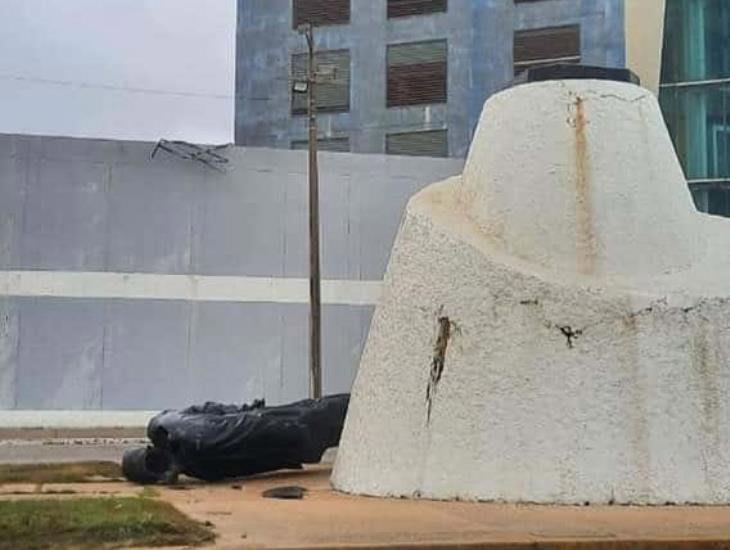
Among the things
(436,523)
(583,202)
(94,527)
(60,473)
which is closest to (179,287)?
(60,473)

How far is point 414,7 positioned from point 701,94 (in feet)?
52.1

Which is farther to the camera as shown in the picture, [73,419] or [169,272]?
[169,272]

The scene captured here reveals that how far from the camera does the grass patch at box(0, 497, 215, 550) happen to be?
6.60 meters

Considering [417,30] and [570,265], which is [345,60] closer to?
[417,30]

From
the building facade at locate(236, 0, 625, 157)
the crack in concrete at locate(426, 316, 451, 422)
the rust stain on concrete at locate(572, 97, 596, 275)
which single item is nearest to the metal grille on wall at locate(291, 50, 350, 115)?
the building facade at locate(236, 0, 625, 157)

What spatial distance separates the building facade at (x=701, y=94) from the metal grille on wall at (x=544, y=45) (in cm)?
1152

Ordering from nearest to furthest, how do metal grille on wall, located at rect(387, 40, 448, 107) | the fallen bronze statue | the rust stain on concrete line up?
the rust stain on concrete, the fallen bronze statue, metal grille on wall, located at rect(387, 40, 448, 107)

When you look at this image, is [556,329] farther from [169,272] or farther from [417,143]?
[417,143]

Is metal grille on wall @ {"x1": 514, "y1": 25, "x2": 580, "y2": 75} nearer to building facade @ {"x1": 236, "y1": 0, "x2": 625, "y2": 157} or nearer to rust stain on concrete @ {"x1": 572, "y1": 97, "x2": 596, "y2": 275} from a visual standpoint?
building facade @ {"x1": 236, "y1": 0, "x2": 625, "y2": 157}

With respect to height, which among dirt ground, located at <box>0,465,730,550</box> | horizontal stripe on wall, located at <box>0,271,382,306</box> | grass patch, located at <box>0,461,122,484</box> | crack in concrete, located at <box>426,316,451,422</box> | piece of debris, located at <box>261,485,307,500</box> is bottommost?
grass patch, located at <box>0,461,122,484</box>

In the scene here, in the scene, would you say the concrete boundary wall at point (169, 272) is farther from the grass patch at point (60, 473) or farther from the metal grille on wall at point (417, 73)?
the grass patch at point (60, 473)

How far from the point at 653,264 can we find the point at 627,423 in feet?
4.93

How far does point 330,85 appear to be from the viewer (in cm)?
4066

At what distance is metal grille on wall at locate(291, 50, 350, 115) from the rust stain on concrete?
30.7 m
